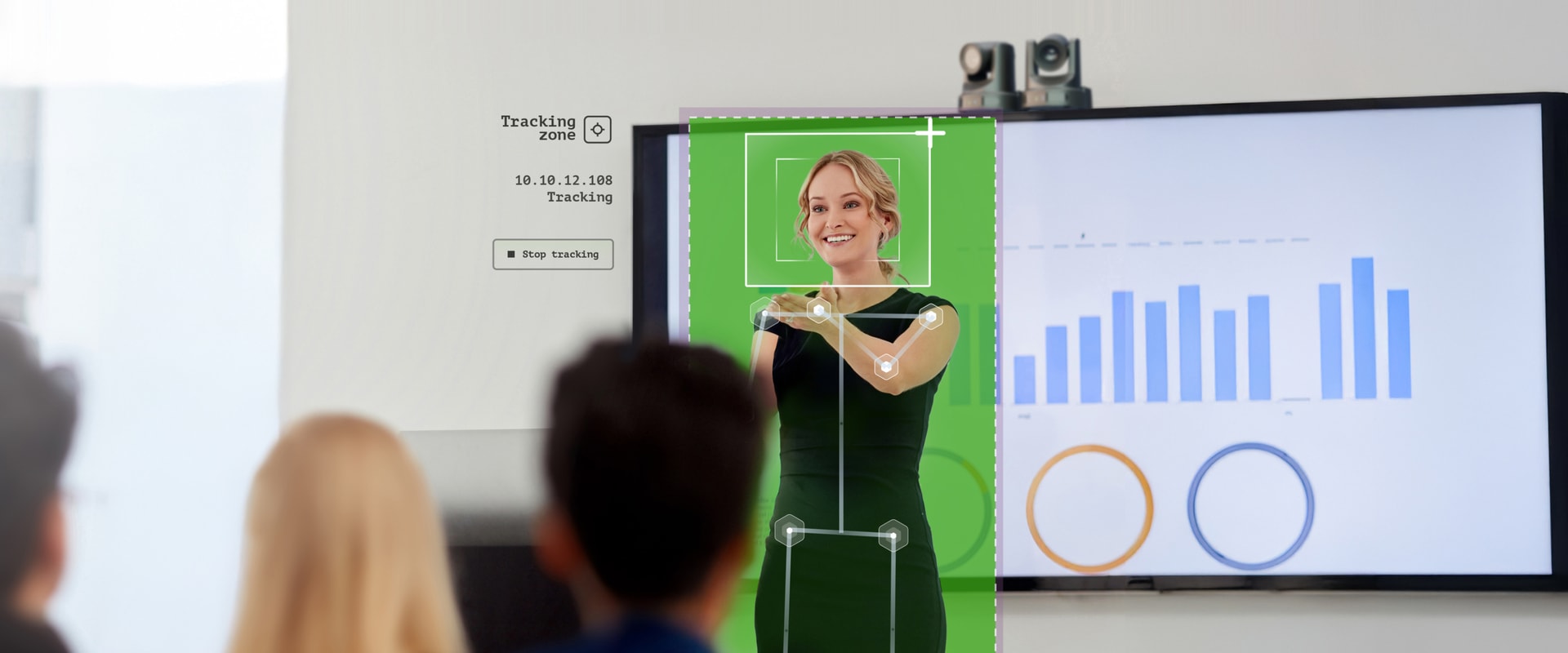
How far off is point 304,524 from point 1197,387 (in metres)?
1.56

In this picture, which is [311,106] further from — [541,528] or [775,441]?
[541,528]

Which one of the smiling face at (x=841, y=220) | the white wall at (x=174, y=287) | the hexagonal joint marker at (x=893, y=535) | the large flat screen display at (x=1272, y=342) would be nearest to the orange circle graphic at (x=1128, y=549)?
the large flat screen display at (x=1272, y=342)

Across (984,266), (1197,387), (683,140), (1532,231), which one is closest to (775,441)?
(984,266)

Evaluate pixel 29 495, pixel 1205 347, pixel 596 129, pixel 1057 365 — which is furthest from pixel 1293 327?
pixel 29 495

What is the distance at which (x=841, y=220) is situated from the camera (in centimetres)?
187

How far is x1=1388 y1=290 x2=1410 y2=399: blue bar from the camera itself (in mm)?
2068

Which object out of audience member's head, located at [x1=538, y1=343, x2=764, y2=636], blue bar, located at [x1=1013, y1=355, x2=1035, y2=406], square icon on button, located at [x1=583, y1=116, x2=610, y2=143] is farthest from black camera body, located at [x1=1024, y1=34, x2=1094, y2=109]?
audience member's head, located at [x1=538, y1=343, x2=764, y2=636]

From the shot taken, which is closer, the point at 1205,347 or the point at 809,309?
the point at 809,309

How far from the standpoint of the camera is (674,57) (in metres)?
2.23

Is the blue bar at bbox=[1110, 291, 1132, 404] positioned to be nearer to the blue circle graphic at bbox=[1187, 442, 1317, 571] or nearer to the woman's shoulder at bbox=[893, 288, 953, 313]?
the blue circle graphic at bbox=[1187, 442, 1317, 571]

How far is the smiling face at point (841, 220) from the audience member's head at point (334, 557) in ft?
2.97

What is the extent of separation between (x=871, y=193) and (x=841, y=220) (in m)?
0.06

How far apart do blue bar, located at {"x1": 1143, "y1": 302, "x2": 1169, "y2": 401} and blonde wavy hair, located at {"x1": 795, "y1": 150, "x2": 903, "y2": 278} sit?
545mm

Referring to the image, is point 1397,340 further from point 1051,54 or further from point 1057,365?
point 1051,54
